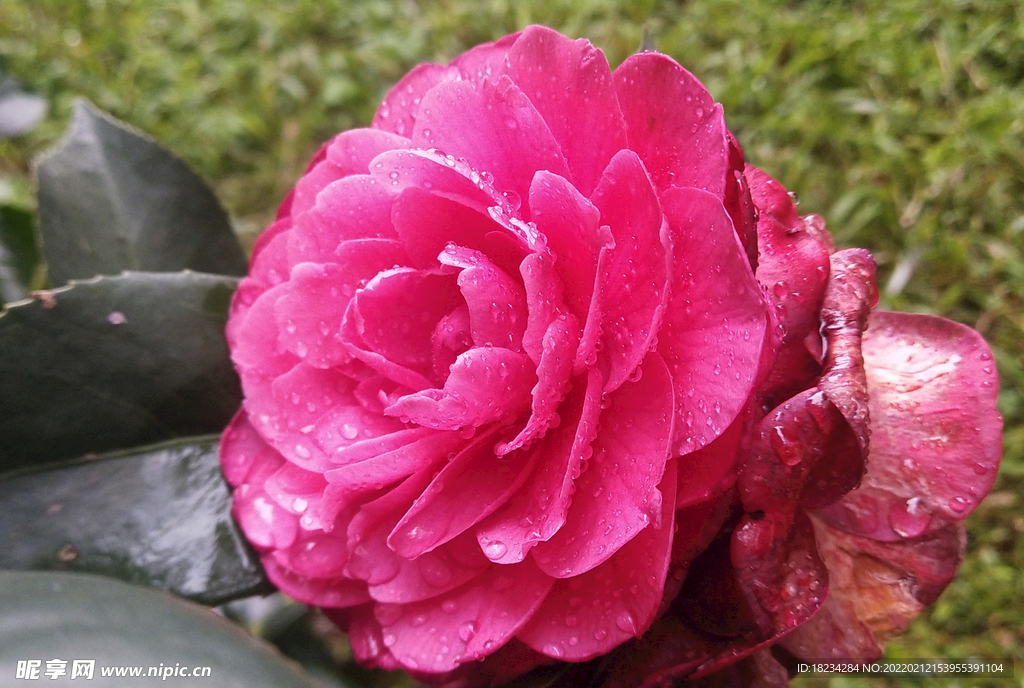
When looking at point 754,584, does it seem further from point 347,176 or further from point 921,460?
point 347,176

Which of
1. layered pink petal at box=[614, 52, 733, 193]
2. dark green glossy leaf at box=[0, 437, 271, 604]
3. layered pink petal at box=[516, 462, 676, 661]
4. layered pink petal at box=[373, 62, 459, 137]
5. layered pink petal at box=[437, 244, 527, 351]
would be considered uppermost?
layered pink petal at box=[614, 52, 733, 193]

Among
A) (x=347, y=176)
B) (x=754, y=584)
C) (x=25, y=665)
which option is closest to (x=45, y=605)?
(x=25, y=665)

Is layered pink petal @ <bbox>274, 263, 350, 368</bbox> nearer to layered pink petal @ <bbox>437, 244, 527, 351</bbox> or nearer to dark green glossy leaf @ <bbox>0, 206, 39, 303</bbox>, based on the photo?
layered pink petal @ <bbox>437, 244, 527, 351</bbox>

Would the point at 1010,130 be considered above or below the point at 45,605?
above

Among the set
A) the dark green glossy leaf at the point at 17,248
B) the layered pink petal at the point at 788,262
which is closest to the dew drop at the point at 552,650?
the layered pink petal at the point at 788,262

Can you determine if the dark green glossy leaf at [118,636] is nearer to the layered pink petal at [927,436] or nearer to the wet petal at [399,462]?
the wet petal at [399,462]

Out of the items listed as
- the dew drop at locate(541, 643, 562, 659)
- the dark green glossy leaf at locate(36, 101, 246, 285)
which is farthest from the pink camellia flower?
the dark green glossy leaf at locate(36, 101, 246, 285)
